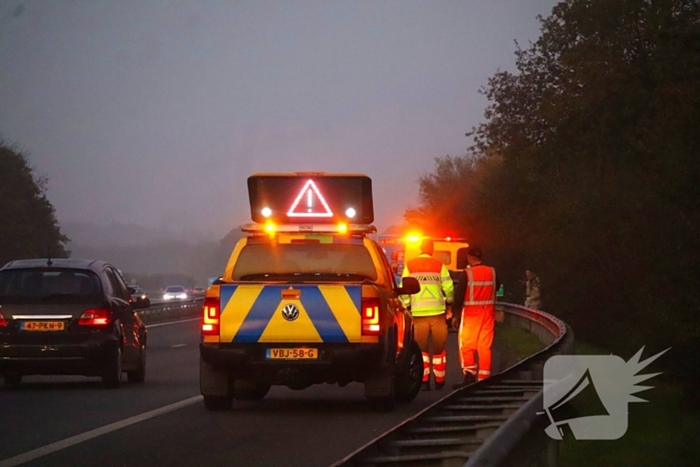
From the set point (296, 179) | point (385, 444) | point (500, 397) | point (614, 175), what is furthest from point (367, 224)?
point (614, 175)

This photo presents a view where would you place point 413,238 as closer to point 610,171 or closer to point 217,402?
point 610,171

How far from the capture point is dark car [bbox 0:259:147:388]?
15.8 m

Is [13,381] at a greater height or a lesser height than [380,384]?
lesser

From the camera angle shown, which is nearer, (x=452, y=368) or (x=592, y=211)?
(x=452, y=368)

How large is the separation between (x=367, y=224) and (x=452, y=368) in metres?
8.34

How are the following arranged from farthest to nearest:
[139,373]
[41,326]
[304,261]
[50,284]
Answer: [139,373] < [50,284] < [41,326] < [304,261]

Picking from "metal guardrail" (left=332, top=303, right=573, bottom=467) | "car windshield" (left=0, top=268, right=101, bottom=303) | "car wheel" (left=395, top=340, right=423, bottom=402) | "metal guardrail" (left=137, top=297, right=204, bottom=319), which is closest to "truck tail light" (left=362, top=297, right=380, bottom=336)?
"car wheel" (left=395, top=340, right=423, bottom=402)

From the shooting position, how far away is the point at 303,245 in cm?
1355

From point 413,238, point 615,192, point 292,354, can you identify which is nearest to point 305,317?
point 292,354

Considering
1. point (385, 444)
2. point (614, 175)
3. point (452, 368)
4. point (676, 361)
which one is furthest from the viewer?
point (614, 175)

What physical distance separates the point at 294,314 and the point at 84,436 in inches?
97.7

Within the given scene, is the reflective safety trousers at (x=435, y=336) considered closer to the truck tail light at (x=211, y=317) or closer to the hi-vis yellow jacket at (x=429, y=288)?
the hi-vis yellow jacket at (x=429, y=288)

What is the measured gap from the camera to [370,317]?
12516 mm

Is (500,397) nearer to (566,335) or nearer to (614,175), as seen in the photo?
(566,335)
